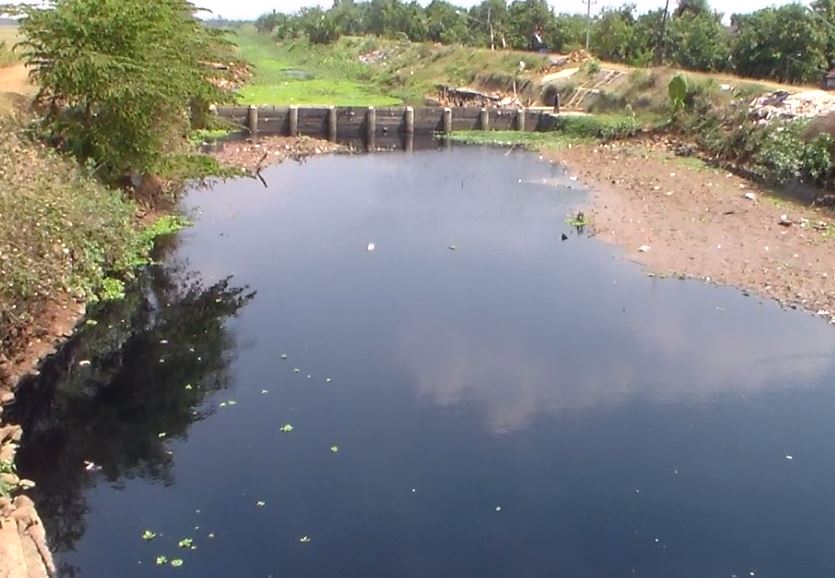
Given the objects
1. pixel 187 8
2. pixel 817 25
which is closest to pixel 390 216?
pixel 187 8

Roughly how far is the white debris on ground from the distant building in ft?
15.0

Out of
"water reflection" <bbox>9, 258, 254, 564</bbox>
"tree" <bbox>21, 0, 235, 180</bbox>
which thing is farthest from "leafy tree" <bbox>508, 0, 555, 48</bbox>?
"water reflection" <bbox>9, 258, 254, 564</bbox>

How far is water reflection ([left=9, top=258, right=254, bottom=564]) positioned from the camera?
26.4 feet

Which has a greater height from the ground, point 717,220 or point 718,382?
point 717,220

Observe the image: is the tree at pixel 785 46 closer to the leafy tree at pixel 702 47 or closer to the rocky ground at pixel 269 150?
the leafy tree at pixel 702 47

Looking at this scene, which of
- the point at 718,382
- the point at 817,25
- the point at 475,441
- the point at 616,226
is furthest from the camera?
the point at 817,25

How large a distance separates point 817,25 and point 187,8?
22184 millimetres

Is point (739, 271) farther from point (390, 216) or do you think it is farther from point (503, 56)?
point (503, 56)

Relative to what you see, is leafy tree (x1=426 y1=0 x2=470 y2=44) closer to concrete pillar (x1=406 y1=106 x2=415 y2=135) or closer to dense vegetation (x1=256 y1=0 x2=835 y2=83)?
dense vegetation (x1=256 y1=0 x2=835 y2=83)

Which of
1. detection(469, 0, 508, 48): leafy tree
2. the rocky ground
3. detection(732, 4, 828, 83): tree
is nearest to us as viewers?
the rocky ground

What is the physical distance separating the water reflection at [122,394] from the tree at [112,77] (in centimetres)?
332

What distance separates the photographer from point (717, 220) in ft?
55.8

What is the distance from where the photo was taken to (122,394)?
31.9 ft

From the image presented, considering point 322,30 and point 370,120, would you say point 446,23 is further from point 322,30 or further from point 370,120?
point 370,120
